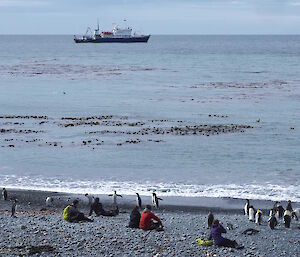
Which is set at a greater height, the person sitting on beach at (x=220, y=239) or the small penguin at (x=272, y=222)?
the person sitting on beach at (x=220, y=239)

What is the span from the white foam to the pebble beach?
5956 millimetres

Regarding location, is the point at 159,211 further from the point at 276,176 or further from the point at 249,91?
the point at 249,91

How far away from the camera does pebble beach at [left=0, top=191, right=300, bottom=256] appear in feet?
59.1

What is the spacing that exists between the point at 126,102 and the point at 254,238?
4709 cm

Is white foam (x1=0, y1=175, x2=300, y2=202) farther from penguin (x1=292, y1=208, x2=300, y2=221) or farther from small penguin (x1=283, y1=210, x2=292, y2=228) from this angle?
small penguin (x1=283, y1=210, x2=292, y2=228)

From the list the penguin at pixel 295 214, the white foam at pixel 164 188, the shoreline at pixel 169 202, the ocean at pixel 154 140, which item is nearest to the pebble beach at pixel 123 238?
the penguin at pixel 295 214

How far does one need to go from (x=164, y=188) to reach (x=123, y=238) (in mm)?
11675

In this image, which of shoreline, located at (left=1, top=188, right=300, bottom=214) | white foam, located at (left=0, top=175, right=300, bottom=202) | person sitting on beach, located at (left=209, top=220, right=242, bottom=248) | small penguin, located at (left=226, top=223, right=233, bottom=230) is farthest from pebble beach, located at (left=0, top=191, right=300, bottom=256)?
white foam, located at (left=0, top=175, right=300, bottom=202)

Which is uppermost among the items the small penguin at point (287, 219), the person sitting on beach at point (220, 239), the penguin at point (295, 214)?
the person sitting on beach at point (220, 239)

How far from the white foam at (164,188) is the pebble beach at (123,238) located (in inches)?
234

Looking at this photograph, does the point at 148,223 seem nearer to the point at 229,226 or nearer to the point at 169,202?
the point at 229,226

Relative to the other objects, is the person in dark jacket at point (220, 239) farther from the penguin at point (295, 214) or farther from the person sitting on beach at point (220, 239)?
the penguin at point (295, 214)

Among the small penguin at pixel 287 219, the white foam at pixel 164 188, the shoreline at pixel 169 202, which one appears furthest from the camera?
the white foam at pixel 164 188

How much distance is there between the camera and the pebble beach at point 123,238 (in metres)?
18.0
